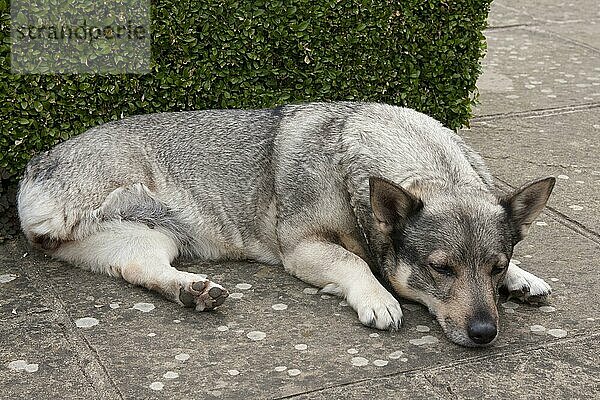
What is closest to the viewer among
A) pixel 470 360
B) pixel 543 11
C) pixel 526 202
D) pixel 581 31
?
pixel 470 360

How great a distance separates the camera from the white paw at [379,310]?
16.5ft

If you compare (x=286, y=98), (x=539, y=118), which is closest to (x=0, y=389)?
(x=286, y=98)

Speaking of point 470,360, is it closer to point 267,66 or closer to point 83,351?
point 83,351

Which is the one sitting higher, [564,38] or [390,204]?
[390,204]

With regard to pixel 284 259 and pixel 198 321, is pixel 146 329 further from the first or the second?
pixel 284 259

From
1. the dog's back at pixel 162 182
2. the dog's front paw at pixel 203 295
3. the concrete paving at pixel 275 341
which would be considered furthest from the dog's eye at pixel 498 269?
the dog's back at pixel 162 182

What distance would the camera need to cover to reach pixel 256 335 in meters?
5.00

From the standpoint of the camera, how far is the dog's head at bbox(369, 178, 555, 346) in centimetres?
478

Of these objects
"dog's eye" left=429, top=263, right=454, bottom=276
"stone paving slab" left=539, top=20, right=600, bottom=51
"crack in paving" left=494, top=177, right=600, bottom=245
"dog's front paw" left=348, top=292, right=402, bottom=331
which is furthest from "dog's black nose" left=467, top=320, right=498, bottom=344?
A: "stone paving slab" left=539, top=20, right=600, bottom=51

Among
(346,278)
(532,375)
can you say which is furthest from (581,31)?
(532,375)

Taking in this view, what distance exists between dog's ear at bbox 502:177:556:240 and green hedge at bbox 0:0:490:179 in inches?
91.5

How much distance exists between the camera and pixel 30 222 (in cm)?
579

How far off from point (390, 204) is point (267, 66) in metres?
2.19

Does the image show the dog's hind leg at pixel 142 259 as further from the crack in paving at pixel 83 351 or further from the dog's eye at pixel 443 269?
the dog's eye at pixel 443 269
